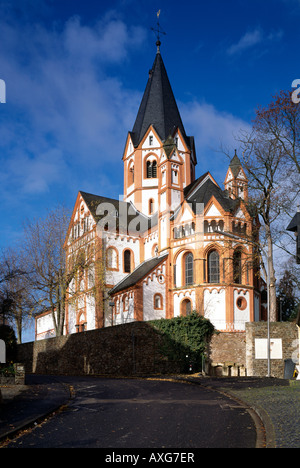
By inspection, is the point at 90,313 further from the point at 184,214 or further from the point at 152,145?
the point at 152,145

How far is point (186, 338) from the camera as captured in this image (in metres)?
31.8

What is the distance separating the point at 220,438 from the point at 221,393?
27.0 feet

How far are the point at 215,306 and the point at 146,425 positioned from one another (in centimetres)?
2991

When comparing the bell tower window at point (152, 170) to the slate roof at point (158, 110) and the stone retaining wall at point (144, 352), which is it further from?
the stone retaining wall at point (144, 352)

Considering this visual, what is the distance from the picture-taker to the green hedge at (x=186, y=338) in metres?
30.6

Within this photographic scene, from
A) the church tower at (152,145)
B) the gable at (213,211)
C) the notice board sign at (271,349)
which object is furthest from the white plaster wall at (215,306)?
the church tower at (152,145)

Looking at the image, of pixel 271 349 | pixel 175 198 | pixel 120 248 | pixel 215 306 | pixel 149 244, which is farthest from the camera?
pixel 120 248

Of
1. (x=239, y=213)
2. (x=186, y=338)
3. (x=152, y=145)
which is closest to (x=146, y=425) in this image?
(x=186, y=338)

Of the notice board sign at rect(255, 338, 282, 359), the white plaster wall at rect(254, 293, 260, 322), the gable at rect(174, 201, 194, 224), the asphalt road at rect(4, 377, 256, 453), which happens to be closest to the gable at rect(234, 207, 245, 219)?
the gable at rect(174, 201, 194, 224)

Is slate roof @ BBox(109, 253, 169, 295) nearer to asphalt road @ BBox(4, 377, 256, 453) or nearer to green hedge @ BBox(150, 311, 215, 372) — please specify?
green hedge @ BBox(150, 311, 215, 372)

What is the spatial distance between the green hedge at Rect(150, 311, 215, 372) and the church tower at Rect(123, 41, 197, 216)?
2058 cm

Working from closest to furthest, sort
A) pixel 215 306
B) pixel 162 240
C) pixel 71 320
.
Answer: pixel 215 306 → pixel 162 240 → pixel 71 320

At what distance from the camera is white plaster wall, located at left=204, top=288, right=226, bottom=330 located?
3888cm

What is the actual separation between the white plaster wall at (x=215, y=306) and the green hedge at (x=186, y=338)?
5839 mm
